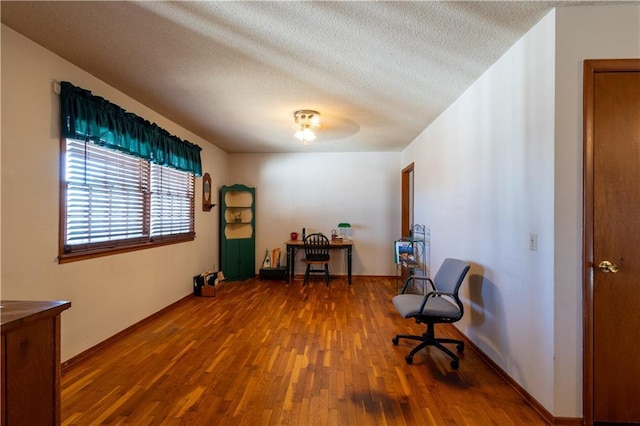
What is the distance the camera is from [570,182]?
1665 millimetres

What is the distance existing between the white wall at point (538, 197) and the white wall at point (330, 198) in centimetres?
291

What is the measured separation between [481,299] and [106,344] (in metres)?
3.37

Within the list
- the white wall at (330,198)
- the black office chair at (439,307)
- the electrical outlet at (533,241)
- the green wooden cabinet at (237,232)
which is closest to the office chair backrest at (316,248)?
the white wall at (330,198)

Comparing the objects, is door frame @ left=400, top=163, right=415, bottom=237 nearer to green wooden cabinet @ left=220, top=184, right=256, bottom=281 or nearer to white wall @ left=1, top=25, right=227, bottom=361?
green wooden cabinet @ left=220, top=184, right=256, bottom=281

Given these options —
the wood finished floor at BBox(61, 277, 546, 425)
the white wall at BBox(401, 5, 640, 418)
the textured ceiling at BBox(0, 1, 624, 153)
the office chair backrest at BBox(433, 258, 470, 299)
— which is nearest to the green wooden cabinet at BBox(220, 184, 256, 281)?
the wood finished floor at BBox(61, 277, 546, 425)

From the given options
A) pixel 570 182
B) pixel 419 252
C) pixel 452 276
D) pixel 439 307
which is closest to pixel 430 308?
pixel 439 307

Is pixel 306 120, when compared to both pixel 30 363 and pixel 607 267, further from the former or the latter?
pixel 30 363

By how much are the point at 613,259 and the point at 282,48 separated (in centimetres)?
245

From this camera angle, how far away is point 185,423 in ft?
5.49

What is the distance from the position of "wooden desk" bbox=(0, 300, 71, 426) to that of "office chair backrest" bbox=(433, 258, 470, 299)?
8.30 ft

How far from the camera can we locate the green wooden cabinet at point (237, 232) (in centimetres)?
517

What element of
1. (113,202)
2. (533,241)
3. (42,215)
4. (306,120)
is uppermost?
(306,120)

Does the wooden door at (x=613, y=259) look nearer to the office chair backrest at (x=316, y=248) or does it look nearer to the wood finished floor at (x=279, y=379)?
the wood finished floor at (x=279, y=379)

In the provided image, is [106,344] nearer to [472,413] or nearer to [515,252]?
[472,413]
